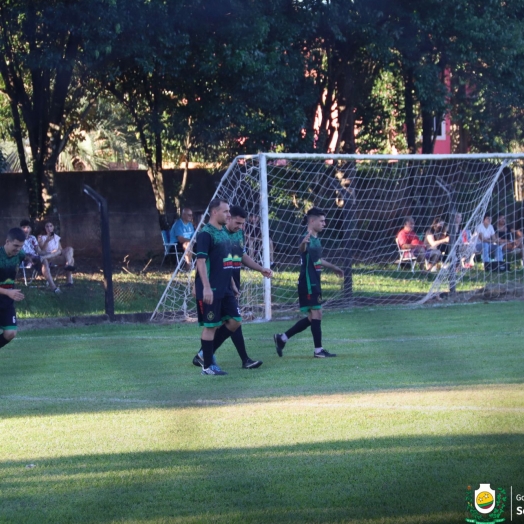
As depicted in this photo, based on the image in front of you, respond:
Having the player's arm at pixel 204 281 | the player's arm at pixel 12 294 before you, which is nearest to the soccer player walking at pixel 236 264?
the player's arm at pixel 204 281

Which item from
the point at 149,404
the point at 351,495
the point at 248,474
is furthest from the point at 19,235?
the point at 351,495

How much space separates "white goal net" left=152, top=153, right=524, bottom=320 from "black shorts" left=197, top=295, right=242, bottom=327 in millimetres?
5296

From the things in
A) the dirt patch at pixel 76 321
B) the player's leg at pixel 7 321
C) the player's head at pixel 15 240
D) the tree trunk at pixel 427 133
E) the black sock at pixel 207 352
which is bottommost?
the dirt patch at pixel 76 321

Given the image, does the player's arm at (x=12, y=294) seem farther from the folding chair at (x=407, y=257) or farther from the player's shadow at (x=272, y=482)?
the folding chair at (x=407, y=257)

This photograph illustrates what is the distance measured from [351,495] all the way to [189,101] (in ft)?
46.7

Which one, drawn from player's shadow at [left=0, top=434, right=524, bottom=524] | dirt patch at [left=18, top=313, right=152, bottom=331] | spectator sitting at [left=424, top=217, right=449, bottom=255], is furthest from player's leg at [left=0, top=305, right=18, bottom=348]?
spectator sitting at [left=424, top=217, right=449, bottom=255]

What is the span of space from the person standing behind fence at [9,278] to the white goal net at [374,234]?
4951 millimetres

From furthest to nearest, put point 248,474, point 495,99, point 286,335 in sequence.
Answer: point 495,99 < point 286,335 < point 248,474

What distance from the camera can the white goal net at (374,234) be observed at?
14.7 meters

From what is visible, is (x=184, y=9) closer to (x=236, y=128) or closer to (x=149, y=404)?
(x=236, y=128)

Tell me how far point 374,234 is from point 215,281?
32.3ft

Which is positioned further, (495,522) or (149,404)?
(149,404)

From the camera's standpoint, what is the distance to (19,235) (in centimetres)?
907

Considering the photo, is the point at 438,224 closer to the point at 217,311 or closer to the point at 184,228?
the point at 184,228
